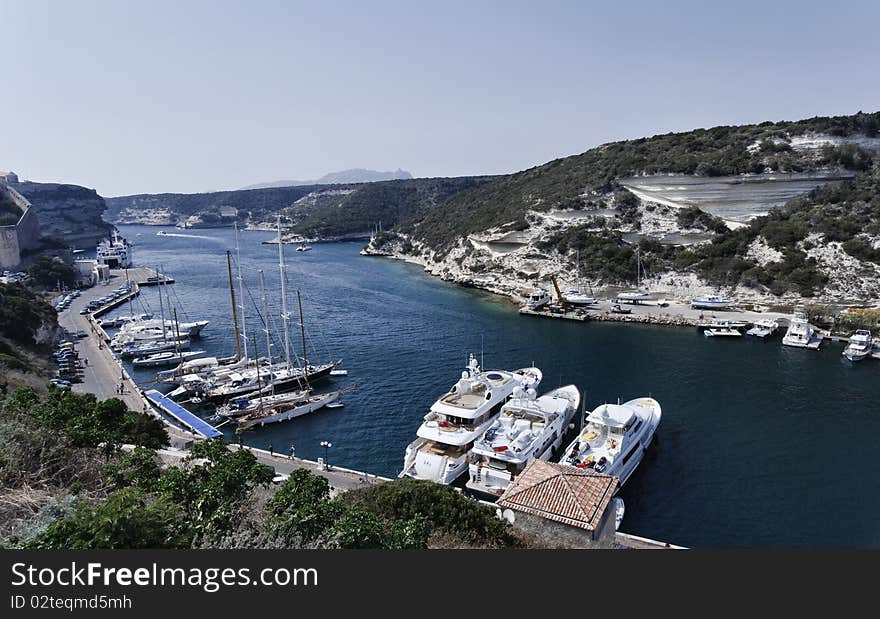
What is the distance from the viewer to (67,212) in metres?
132

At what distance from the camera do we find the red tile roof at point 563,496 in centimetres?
1414

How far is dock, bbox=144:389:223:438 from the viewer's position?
2984 cm

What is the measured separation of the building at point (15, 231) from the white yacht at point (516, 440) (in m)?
83.0

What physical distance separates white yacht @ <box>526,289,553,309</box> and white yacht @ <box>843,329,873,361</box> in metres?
28.4

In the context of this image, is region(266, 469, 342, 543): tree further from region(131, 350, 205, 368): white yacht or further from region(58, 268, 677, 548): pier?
region(131, 350, 205, 368): white yacht

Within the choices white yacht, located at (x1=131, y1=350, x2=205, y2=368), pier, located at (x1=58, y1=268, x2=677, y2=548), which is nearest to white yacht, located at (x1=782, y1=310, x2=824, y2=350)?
pier, located at (x1=58, y1=268, x2=677, y2=548)

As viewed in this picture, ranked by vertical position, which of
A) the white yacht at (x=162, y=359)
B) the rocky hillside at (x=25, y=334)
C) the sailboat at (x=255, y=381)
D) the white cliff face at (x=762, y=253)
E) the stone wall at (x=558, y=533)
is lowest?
the sailboat at (x=255, y=381)

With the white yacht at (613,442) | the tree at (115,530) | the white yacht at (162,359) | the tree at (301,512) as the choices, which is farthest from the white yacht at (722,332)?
the tree at (115,530)

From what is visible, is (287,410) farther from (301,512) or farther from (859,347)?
(859,347)

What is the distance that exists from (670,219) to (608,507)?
2540 inches

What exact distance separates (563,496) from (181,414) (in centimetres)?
2572

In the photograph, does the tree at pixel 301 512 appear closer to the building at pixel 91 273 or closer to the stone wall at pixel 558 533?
the stone wall at pixel 558 533

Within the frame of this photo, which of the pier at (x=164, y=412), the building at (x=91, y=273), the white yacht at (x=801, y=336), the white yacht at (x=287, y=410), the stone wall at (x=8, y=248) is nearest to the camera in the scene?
the pier at (x=164, y=412)

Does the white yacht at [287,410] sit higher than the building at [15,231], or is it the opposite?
the building at [15,231]
